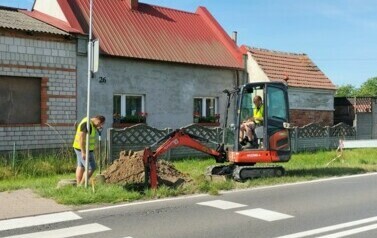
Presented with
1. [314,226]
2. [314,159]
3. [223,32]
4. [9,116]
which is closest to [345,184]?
[314,226]

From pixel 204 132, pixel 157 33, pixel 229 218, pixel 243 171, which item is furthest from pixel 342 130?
pixel 229 218

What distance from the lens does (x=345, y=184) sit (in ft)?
38.0

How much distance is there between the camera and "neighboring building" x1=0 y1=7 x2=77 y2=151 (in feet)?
48.3

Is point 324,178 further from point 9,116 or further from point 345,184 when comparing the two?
point 9,116

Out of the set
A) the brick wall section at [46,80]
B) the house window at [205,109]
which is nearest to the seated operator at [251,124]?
the brick wall section at [46,80]

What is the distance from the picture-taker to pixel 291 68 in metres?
23.6

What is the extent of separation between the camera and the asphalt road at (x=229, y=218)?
6945mm

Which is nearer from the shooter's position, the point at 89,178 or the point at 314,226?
the point at 314,226

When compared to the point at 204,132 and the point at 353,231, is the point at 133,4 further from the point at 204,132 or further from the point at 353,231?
the point at 353,231

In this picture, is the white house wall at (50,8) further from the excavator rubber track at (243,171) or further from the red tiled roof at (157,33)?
the excavator rubber track at (243,171)

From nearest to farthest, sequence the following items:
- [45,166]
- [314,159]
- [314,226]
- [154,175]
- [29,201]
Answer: [314,226]
[29,201]
[154,175]
[45,166]
[314,159]

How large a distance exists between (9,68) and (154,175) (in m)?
7.02

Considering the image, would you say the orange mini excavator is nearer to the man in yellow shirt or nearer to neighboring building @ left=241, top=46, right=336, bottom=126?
the man in yellow shirt

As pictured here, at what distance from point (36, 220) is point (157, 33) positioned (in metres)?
13.4
